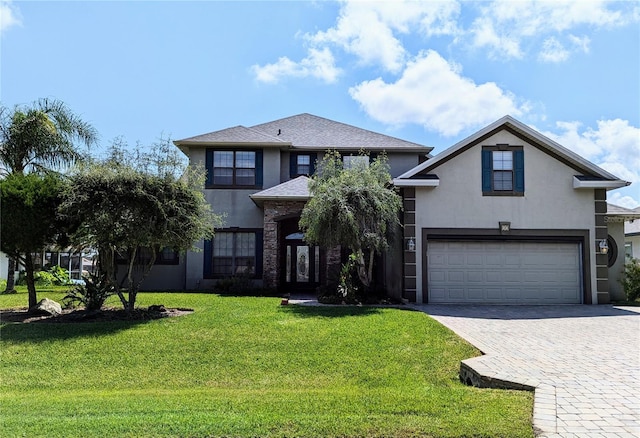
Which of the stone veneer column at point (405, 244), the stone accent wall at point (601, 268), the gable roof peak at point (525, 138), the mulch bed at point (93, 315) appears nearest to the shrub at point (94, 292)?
the mulch bed at point (93, 315)

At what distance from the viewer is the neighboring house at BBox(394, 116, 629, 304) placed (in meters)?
15.7

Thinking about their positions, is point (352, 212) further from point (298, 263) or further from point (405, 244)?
point (298, 263)

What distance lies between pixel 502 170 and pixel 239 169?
431 inches

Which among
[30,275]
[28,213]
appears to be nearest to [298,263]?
[30,275]

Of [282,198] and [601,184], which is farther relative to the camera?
[282,198]

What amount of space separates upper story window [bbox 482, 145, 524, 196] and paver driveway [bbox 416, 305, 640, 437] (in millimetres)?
4075

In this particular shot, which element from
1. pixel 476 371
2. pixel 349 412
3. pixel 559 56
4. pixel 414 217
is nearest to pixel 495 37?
pixel 559 56

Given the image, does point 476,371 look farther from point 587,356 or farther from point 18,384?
point 18,384

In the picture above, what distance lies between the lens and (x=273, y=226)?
18.7 m

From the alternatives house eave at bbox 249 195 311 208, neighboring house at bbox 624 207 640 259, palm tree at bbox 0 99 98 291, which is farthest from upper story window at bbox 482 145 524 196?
palm tree at bbox 0 99 98 291

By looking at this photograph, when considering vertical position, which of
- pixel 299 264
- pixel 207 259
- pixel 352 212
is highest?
pixel 352 212

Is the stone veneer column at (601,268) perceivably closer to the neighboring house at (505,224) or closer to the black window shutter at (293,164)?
the neighboring house at (505,224)

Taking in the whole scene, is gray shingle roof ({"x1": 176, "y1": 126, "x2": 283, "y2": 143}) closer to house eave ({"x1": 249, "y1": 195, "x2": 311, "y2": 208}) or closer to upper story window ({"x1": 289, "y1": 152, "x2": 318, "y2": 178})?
upper story window ({"x1": 289, "y1": 152, "x2": 318, "y2": 178})

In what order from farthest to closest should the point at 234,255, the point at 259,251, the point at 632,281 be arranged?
1. the point at 234,255
2. the point at 259,251
3. the point at 632,281
